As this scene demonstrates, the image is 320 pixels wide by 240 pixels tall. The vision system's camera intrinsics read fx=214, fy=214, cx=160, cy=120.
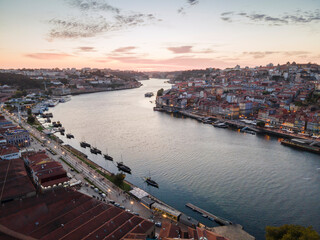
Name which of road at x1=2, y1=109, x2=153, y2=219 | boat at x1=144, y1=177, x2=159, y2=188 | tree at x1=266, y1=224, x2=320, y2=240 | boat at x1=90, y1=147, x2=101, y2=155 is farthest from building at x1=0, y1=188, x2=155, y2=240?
boat at x1=90, y1=147, x2=101, y2=155

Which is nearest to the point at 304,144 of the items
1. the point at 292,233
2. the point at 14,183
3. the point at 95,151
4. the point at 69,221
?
the point at 292,233

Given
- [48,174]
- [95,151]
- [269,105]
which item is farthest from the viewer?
[269,105]

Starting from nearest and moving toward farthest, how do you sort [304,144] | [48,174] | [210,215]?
[210,215] < [48,174] < [304,144]

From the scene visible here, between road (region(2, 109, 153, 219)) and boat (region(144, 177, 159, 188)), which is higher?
road (region(2, 109, 153, 219))

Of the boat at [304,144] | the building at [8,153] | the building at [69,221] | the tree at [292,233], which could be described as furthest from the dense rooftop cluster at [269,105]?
the building at [8,153]

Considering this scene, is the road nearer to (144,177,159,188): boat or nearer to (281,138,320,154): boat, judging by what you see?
(144,177,159,188): boat

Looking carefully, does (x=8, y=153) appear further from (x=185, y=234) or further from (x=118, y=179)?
(x=185, y=234)

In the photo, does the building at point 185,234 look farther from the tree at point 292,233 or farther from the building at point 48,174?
the building at point 48,174
